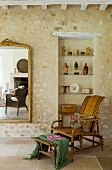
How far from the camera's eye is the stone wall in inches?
224

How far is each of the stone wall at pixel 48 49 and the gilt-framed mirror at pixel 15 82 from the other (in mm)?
129

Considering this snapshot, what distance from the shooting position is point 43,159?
166 inches

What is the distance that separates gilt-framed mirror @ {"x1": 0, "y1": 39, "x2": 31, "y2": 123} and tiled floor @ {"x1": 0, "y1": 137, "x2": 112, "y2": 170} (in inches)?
32.5

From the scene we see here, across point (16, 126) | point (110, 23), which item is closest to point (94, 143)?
point (16, 126)

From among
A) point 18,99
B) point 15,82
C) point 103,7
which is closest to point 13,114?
point 18,99

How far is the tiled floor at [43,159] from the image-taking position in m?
3.86

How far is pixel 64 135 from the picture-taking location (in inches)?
180

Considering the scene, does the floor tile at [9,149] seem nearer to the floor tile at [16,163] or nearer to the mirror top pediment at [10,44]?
the floor tile at [16,163]

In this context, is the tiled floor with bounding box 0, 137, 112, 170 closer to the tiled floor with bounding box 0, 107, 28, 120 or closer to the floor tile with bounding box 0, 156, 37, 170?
the floor tile with bounding box 0, 156, 37, 170

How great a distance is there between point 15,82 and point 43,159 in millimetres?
2124

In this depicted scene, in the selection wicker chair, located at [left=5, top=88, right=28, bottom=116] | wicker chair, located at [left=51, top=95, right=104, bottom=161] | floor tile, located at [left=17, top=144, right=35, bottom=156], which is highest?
wicker chair, located at [left=5, top=88, right=28, bottom=116]

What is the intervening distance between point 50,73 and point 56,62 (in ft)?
0.97

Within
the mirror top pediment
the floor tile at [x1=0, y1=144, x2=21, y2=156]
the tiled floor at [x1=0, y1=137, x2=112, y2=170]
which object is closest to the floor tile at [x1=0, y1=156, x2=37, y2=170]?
the tiled floor at [x1=0, y1=137, x2=112, y2=170]

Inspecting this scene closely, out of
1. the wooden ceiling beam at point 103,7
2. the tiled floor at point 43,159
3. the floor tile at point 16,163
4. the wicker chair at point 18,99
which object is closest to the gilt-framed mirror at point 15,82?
the wicker chair at point 18,99
